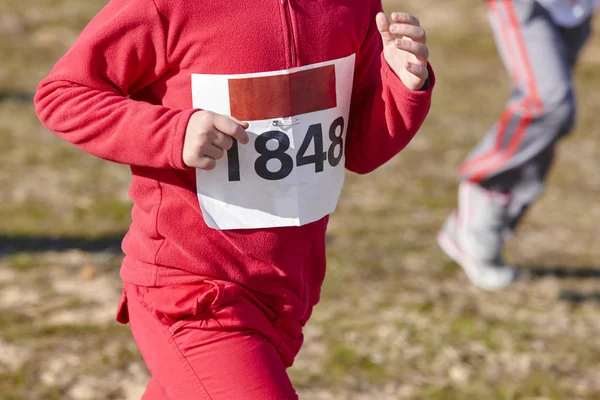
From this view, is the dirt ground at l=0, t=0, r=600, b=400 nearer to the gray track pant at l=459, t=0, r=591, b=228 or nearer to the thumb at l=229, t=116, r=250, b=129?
the gray track pant at l=459, t=0, r=591, b=228

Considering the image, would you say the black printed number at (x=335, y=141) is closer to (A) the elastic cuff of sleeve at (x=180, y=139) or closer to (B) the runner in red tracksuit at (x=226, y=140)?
(B) the runner in red tracksuit at (x=226, y=140)

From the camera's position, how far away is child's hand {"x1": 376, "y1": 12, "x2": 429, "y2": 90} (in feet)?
6.03

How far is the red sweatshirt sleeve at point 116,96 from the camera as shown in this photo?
1.77m

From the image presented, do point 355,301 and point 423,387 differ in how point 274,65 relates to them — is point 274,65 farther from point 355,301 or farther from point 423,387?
point 355,301

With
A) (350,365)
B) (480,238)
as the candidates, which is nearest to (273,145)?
(350,365)

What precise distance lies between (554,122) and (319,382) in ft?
5.18

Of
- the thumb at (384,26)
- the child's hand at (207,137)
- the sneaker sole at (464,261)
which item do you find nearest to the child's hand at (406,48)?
the thumb at (384,26)

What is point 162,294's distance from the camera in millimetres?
1933

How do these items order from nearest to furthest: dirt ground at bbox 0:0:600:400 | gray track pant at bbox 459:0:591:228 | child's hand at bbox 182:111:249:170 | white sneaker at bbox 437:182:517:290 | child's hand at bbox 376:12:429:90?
child's hand at bbox 182:111:249:170 < child's hand at bbox 376:12:429:90 < dirt ground at bbox 0:0:600:400 < gray track pant at bbox 459:0:591:228 < white sneaker at bbox 437:182:517:290

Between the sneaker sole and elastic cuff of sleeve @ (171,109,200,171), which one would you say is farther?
the sneaker sole

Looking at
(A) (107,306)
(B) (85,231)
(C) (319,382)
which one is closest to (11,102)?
(B) (85,231)

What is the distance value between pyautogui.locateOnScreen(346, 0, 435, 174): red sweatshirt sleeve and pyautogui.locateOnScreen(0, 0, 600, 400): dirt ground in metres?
1.54

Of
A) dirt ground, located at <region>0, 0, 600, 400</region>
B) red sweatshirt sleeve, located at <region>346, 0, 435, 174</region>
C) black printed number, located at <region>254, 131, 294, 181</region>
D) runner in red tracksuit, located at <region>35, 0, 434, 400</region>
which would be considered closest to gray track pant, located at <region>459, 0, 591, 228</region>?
dirt ground, located at <region>0, 0, 600, 400</region>

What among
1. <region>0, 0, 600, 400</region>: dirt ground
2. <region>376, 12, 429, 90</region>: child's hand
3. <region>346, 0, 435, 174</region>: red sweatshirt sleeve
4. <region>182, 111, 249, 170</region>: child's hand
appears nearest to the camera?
<region>182, 111, 249, 170</region>: child's hand
